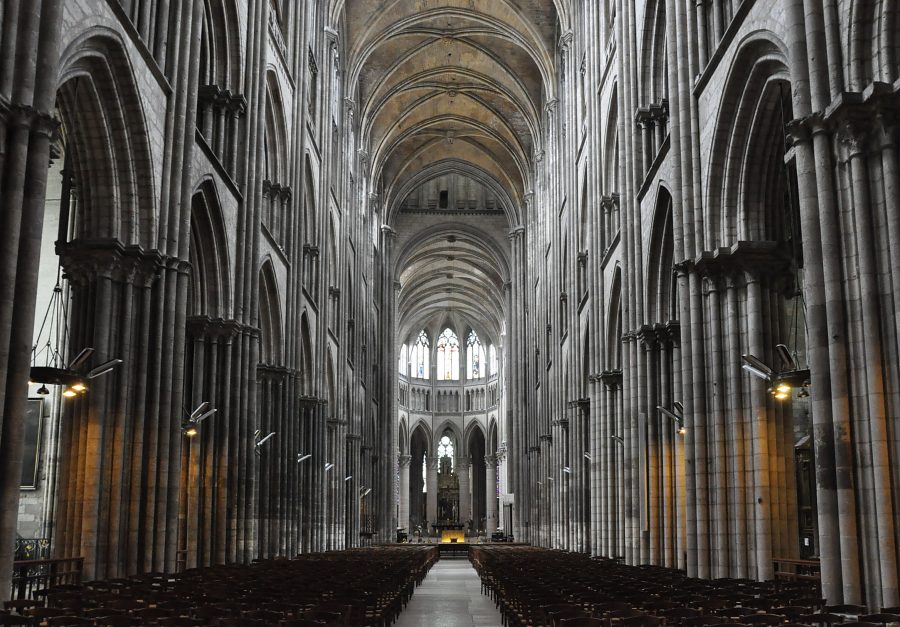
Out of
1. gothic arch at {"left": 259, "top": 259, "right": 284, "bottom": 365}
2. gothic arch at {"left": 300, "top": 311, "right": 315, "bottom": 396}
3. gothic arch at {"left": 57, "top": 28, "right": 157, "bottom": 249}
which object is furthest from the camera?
gothic arch at {"left": 300, "top": 311, "right": 315, "bottom": 396}

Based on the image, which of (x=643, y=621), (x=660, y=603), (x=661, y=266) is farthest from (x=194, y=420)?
(x=643, y=621)

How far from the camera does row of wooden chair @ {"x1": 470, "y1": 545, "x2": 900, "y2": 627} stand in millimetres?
10078

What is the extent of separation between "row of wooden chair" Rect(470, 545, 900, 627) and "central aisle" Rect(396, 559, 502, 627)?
95cm

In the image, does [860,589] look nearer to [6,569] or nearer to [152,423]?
[6,569]

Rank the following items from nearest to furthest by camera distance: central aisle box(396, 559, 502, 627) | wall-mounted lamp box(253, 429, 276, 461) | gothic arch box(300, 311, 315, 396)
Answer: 1. central aisle box(396, 559, 502, 627)
2. wall-mounted lamp box(253, 429, 276, 461)
3. gothic arch box(300, 311, 315, 396)

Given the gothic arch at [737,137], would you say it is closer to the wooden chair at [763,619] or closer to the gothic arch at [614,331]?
the wooden chair at [763,619]

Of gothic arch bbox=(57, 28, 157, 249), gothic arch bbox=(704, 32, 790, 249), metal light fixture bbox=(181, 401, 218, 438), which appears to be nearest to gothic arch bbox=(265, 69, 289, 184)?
metal light fixture bbox=(181, 401, 218, 438)

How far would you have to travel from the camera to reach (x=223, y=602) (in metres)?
12.2

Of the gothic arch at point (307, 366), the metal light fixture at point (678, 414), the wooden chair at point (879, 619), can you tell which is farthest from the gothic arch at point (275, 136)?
the wooden chair at point (879, 619)

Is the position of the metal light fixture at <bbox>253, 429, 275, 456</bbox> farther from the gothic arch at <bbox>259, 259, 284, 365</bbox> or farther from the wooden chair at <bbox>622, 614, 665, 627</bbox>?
the wooden chair at <bbox>622, 614, 665, 627</bbox>

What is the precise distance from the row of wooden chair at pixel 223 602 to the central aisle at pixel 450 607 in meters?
1.10

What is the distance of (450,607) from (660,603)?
13.2 m

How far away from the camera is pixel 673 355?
26.3 metres

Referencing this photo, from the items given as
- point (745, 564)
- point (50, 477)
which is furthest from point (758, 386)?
point (50, 477)
